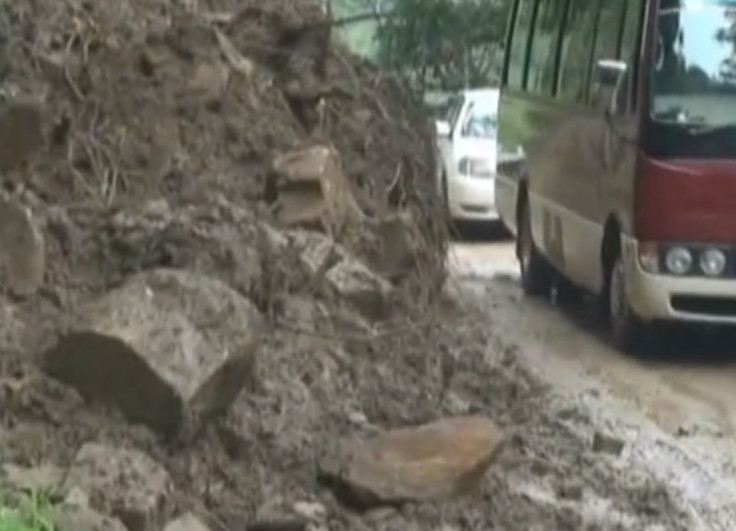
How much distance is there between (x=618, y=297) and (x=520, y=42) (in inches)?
224

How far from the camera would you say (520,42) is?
2022 centimetres

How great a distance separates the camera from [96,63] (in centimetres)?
1055

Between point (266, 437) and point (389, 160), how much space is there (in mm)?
4217

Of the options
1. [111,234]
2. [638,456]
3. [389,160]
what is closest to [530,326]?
[389,160]

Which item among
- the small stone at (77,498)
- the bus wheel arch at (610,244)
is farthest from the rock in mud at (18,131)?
the bus wheel arch at (610,244)

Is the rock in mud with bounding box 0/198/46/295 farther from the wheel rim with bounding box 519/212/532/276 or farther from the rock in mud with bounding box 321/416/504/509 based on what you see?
the wheel rim with bounding box 519/212/532/276

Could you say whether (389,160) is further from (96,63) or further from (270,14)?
(96,63)

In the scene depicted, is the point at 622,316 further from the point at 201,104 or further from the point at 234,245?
the point at 234,245

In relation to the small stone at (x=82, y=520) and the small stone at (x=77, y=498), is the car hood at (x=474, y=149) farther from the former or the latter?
the small stone at (x=82, y=520)

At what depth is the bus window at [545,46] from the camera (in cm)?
1823

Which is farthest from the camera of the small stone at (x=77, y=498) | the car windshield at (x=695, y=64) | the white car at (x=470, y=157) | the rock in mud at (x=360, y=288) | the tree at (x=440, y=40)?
the white car at (x=470, y=157)

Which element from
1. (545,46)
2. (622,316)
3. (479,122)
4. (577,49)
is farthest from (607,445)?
(479,122)

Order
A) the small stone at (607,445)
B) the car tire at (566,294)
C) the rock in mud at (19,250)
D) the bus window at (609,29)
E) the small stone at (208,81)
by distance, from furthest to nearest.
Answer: the car tire at (566,294), the bus window at (609,29), the small stone at (208,81), the small stone at (607,445), the rock in mud at (19,250)

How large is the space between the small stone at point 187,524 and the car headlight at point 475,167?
18.3 metres
